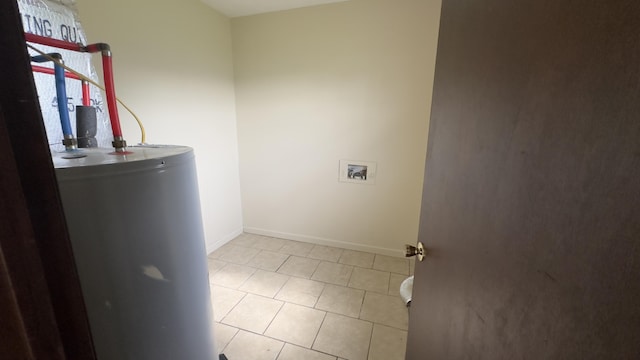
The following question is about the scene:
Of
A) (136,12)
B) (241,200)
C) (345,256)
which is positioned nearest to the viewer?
(136,12)

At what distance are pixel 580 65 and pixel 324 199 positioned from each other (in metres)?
2.53

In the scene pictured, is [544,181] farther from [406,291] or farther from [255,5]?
[255,5]

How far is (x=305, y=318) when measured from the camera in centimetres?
180

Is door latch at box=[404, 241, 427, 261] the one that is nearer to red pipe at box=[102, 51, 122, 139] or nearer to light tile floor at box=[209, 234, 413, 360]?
light tile floor at box=[209, 234, 413, 360]

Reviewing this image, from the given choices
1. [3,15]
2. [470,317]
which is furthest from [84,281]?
[470,317]

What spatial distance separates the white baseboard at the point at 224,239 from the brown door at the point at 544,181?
2530 millimetres

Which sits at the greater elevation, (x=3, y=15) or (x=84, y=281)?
(x=3, y=15)

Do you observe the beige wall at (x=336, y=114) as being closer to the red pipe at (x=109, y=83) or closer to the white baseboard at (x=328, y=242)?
the white baseboard at (x=328, y=242)

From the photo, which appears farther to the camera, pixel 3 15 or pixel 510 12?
pixel 510 12

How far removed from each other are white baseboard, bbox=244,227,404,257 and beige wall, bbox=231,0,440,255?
0.05 feet

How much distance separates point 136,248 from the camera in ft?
2.50

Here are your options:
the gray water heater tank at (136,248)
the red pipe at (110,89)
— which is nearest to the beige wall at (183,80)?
the red pipe at (110,89)

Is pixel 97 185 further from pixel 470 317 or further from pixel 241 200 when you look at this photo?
pixel 241 200

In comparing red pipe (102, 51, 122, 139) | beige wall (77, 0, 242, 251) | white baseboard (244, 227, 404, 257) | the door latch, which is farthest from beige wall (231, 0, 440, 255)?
red pipe (102, 51, 122, 139)
